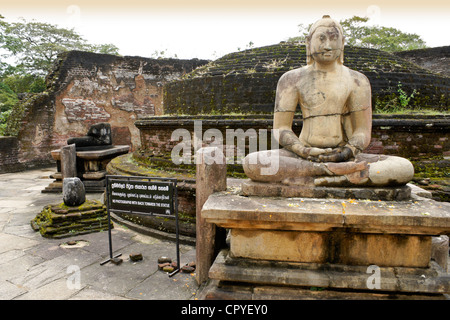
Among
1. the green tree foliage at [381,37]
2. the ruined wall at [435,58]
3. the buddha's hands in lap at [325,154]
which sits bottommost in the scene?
the buddha's hands in lap at [325,154]

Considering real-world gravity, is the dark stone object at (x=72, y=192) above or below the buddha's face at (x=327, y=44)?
below

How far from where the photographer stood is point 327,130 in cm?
265

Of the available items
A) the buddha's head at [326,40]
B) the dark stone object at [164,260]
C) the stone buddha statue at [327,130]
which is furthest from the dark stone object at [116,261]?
the buddha's head at [326,40]

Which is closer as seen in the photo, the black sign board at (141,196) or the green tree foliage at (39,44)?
the black sign board at (141,196)

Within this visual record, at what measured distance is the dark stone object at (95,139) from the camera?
25.2 ft

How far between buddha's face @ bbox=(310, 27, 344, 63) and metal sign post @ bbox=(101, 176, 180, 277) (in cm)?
195

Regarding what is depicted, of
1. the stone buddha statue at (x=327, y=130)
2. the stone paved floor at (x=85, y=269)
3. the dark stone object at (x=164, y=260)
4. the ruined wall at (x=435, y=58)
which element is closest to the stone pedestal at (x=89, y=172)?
the stone paved floor at (x=85, y=269)

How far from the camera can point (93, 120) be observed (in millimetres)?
12039

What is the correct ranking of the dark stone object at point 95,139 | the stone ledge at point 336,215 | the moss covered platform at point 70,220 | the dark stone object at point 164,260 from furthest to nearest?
the dark stone object at point 95,139, the moss covered platform at point 70,220, the dark stone object at point 164,260, the stone ledge at point 336,215

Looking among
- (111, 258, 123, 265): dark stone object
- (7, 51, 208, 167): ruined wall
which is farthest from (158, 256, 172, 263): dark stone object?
(7, 51, 208, 167): ruined wall

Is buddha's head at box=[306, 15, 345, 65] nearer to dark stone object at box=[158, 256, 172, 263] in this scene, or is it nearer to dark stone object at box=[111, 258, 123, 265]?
dark stone object at box=[158, 256, 172, 263]

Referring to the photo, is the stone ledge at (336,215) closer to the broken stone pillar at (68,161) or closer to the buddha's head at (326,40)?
the buddha's head at (326,40)

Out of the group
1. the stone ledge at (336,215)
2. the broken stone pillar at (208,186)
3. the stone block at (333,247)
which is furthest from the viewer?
the broken stone pillar at (208,186)
